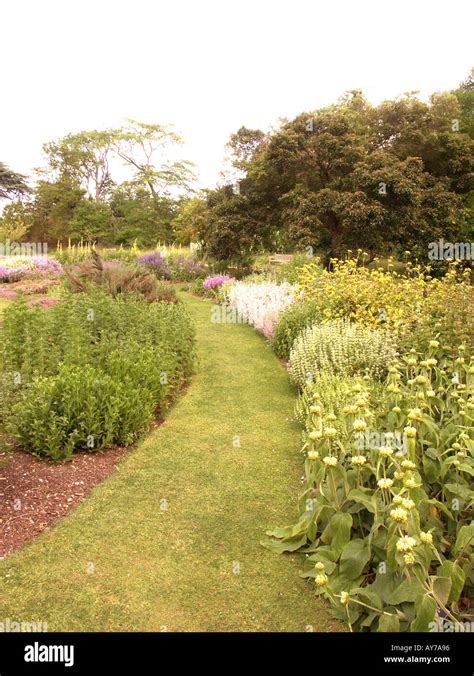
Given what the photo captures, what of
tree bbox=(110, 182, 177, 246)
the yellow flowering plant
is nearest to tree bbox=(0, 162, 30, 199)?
tree bbox=(110, 182, 177, 246)

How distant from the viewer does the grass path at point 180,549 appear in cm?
294

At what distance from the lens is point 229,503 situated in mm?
4129

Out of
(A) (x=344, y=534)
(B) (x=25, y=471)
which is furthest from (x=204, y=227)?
(A) (x=344, y=534)

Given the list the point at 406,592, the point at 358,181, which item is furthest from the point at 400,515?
the point at 358,181

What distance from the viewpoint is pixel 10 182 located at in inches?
1276

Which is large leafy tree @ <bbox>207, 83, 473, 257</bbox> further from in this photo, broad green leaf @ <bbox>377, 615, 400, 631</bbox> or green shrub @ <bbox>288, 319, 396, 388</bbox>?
broad green leaf @ <bbox>377, 615, 400, 631</bbox>

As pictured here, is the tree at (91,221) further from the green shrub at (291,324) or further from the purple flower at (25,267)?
the green shrub at (291,324)

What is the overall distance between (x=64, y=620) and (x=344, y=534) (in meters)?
1.60

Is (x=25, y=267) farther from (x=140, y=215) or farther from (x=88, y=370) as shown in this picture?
(x=140, y=215)

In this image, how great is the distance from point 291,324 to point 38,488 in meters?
5.17

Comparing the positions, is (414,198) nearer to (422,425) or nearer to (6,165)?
(422,425)

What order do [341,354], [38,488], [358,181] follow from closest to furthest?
[38,488], [341,354], [358,181]

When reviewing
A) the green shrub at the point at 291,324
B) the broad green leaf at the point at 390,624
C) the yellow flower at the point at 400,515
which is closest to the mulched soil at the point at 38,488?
the broad green leaf at the point at 390,624

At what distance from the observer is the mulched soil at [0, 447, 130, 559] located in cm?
361
